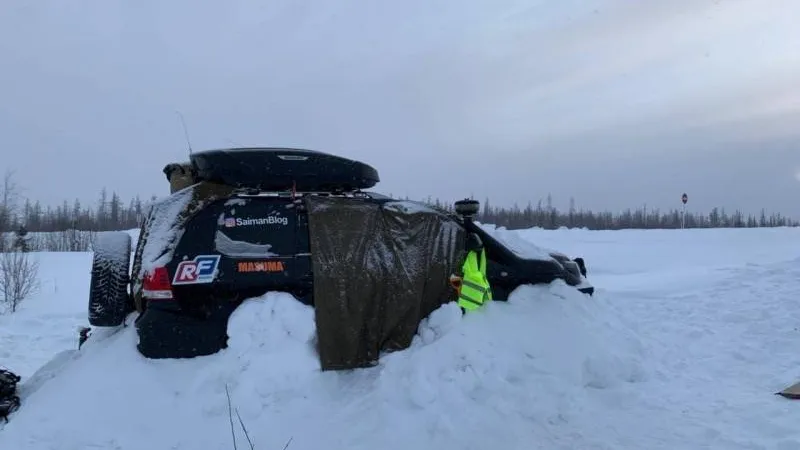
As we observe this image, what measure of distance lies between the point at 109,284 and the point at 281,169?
76.6 inches

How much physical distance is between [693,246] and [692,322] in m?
13.1

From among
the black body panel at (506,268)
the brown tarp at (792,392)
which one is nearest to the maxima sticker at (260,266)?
the black body panel at (506,268)

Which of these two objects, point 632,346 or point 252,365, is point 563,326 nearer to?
point 632,346

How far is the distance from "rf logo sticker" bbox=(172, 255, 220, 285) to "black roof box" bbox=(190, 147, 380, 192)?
2.70ft

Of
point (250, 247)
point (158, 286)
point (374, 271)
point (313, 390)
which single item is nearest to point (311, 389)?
point (313, 390)

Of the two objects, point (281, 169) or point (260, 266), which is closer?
point (260, 266)

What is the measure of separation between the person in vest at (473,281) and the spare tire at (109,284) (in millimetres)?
3225

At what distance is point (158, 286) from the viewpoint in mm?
5012

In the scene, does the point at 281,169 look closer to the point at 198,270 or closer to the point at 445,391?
the point at 198,270

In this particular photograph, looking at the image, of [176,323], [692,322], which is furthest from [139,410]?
[692,322]

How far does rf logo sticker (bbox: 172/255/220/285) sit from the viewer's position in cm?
508

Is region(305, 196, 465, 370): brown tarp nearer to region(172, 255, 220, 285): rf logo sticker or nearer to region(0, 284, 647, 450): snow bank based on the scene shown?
region(0, 284, 647, 450): snow bank

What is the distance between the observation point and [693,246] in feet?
66.3

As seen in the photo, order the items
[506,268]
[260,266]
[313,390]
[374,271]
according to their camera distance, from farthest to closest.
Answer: [506,268] < [374,271] < [260,266] < [313,390]
